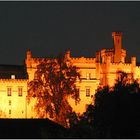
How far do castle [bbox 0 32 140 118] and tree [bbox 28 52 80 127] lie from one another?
28.0 ft

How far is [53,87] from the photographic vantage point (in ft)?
376

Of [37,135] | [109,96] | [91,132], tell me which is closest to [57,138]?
[91,132]

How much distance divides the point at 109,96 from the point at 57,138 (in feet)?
79.1

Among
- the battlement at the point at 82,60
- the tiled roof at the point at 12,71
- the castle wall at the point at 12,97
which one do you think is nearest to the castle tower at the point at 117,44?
the battlement at the point at 82,60

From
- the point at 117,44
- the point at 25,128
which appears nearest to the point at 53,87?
the point at 117,44

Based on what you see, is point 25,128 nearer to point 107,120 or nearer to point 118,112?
point 107,120

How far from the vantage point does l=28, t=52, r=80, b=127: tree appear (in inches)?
4402

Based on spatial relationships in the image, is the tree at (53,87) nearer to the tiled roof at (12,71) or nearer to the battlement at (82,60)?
the tiled roof at (12,71)

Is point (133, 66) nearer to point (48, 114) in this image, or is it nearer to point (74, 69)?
point (74, 69)

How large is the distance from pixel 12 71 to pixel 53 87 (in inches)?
661

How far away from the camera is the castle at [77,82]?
416 ft

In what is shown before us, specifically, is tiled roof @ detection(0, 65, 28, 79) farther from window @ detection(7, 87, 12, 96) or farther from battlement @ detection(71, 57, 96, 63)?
battlement @ detection(71, 57, 96, 63)

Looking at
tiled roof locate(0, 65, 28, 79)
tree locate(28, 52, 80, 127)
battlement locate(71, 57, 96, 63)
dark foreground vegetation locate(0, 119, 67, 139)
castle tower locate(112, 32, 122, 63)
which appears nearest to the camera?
dark foreground vegetation locate(0, 119, 67, 139)

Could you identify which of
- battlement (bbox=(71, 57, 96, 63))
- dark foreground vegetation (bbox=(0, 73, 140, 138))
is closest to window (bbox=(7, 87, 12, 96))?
battlement (bbox=(71, 57, 96, 63))
